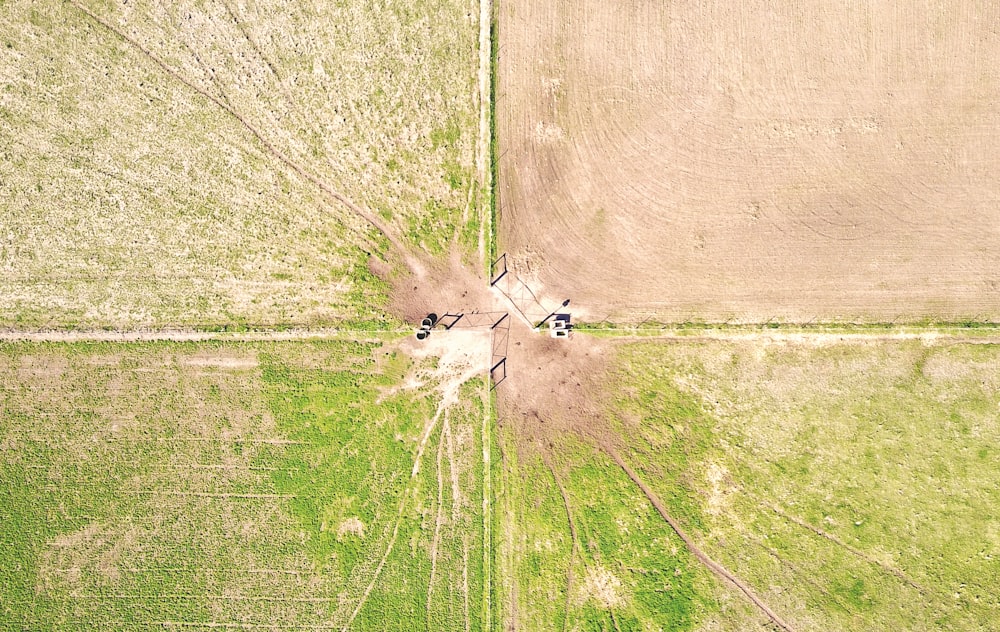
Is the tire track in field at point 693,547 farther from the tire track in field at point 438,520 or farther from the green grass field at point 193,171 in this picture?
the green grass field at point 193,171

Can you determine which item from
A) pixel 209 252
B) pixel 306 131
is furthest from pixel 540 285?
pixel 209 252

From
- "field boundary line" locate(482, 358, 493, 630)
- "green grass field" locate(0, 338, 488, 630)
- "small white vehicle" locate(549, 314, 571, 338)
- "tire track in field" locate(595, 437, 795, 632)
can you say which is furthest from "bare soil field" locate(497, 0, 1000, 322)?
"green grass field" locate(0, 338, 488, 630)

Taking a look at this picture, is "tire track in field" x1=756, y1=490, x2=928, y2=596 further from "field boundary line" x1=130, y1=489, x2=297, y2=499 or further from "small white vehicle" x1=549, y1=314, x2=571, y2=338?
"field boundary line" x1=130, y1=489, x2=297, y2=499

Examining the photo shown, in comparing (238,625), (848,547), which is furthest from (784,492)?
(238,625)

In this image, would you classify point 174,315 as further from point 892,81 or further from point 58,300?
point 892,81

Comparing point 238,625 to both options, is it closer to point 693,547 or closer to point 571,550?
point 571,550
